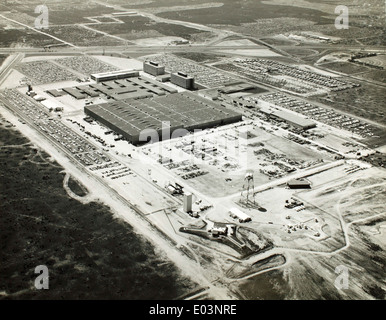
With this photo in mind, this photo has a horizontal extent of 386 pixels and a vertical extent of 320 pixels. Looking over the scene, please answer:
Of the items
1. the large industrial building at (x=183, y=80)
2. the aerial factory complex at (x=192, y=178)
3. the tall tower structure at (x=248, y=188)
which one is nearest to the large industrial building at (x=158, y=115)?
the aerial factory complex at (x=192, y=178)

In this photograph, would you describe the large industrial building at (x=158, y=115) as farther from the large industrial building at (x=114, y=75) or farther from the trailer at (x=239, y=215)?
the trailer at (x=239, y=215)

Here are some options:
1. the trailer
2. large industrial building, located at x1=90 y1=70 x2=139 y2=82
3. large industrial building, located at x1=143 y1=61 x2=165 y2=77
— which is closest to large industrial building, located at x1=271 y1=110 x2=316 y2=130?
the trailer

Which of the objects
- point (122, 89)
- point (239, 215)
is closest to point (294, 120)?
point (239, 215)

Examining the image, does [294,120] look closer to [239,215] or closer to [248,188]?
[248,188]

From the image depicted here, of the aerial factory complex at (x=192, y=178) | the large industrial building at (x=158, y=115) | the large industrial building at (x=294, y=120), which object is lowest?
the aerial factory complex at (x=192, y=178)

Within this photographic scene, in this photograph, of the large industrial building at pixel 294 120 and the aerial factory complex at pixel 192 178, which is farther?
the large industrial building at pixel 294 120

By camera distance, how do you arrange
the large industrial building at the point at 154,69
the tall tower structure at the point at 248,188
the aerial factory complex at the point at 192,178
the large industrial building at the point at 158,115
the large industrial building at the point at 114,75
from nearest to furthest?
the aerial factory complex at the point at 192,178, the tall tower structure at the point at 248,188, the large industrial building at the point at 158,115, the large industrial building at the point at 114,75, the large industrial building at the point at 154,69
